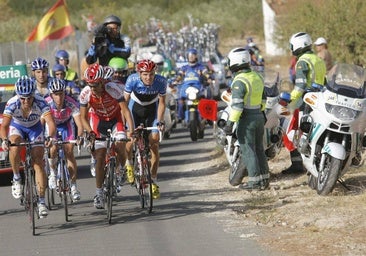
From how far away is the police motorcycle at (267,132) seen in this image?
15383mm

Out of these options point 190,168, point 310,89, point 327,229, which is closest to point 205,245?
point 327,229

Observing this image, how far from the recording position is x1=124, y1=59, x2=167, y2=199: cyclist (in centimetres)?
1454

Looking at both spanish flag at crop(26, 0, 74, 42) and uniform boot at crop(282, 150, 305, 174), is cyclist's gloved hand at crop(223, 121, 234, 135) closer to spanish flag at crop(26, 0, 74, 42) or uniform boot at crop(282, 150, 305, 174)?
uniform boot at crop(282, 150, 305, 174)

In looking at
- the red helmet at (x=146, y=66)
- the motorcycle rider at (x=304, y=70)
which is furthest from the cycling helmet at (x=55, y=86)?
the motorcycle rider at (x=304, y=70)

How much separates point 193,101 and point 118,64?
6308 millimetres

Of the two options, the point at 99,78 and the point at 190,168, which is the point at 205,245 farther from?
the point at 190,168

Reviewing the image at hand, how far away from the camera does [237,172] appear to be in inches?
605

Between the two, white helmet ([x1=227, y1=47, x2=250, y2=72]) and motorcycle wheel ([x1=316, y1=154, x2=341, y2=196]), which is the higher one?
white helmet ([x1=227, y1=47, x2=250, y2=72])

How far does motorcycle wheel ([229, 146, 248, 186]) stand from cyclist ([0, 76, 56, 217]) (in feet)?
10.4

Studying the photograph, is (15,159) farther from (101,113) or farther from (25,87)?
(101,113)

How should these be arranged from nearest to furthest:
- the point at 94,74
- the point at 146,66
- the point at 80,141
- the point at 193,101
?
the point at 80,141 → the point at 94,74 → the point at 146,66 → the point at 193,101

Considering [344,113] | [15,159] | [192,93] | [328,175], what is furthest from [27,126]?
[192,93]

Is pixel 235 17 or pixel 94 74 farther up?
pixel 94 74

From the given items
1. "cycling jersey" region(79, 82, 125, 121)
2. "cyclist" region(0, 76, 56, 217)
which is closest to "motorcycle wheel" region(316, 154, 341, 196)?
"cycling jersey" region(79, 82, 125, 121)
